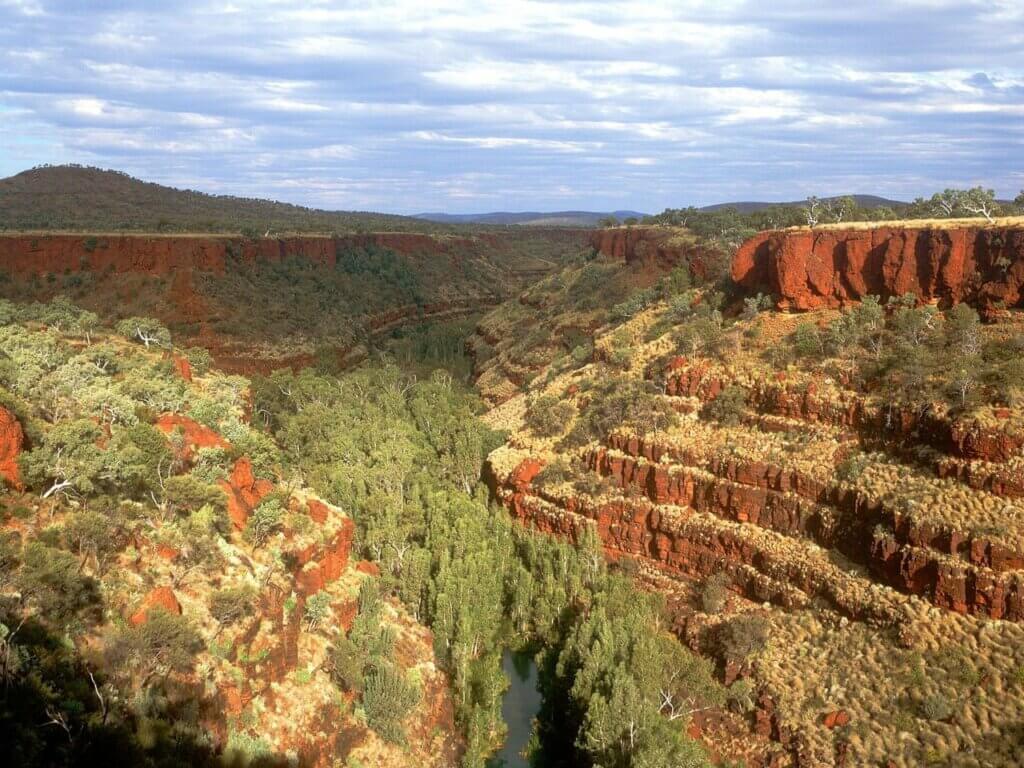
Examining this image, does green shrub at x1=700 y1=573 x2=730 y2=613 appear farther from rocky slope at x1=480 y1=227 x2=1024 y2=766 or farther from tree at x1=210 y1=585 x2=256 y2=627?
tree at x1=210 y1=585 x2=256 y2=627

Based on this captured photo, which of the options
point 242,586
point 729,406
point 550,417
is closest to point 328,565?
point 242,586

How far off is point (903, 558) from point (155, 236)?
71429mm

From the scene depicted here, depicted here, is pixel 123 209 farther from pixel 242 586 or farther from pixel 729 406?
pixel 242 586

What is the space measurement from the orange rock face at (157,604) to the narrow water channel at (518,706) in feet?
40.0

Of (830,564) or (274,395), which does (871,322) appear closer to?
(830,564)

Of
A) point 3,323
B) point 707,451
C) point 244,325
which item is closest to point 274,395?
point 3,323

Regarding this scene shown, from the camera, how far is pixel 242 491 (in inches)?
1048

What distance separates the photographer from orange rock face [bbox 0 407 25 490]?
2116 centimetres

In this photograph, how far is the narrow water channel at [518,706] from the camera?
2722 cm

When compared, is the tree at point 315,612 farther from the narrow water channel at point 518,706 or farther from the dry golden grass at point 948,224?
the dry golden grass at point 948,224

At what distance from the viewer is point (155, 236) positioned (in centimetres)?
7675

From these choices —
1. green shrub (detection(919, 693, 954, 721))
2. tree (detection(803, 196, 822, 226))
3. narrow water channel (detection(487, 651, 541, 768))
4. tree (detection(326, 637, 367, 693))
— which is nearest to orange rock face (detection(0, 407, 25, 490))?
tree (detection(326, 637, 367, 693))

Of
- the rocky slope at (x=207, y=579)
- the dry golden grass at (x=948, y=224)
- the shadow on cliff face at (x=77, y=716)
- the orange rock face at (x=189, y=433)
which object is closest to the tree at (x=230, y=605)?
the rocky slope at (x=207, y=579)

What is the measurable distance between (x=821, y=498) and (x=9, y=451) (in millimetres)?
26748
